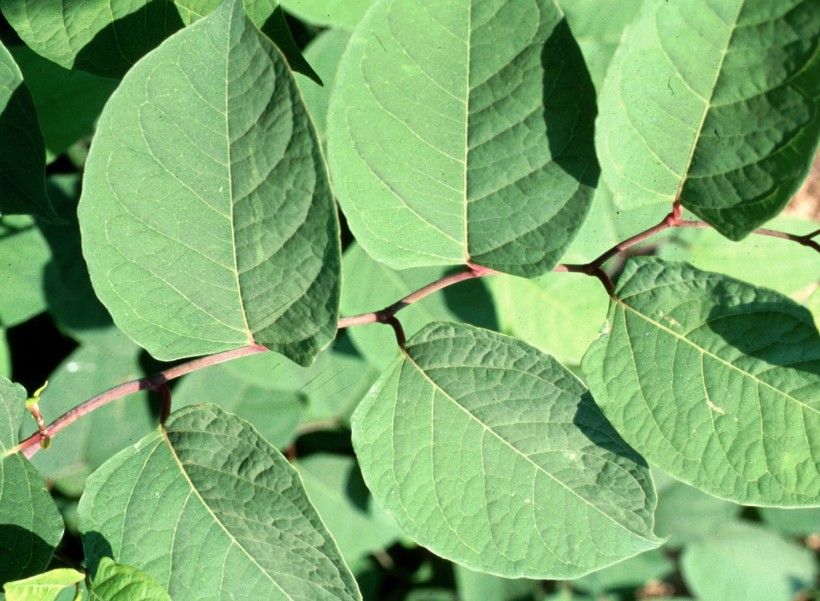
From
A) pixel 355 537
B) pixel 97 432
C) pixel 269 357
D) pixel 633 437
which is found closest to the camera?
pixel 633 437

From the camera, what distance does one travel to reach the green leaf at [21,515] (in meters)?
0.86

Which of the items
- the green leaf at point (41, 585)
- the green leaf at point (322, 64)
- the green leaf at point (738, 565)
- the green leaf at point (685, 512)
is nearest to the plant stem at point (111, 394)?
the green leaf at point (41, 585)

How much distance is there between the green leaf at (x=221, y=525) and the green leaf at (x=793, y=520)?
1485 millimetres

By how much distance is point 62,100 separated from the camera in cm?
125

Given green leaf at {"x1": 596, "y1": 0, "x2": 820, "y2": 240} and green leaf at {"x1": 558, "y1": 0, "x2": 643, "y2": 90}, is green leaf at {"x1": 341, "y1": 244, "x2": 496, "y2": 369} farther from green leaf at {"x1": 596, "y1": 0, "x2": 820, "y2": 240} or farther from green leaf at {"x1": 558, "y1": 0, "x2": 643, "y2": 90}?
green leaf at {"x1": 596, "y1": 0, "x2": 820, "y2": 240}

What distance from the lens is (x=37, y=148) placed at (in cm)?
92

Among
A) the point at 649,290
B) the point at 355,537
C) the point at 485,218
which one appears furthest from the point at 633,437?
the point at 355,537

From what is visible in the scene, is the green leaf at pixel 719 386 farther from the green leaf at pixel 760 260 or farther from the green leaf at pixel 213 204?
the green leaf at pixel 760 260

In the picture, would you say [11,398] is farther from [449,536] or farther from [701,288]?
[701,288]

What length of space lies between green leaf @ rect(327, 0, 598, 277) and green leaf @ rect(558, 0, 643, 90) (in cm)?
47

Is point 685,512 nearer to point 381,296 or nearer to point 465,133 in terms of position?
point 381,296

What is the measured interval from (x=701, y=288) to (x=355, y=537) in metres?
1.02

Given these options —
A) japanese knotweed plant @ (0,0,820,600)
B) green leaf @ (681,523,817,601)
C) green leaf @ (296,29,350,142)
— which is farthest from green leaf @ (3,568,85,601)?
green leaf @ (681,523,817,601)

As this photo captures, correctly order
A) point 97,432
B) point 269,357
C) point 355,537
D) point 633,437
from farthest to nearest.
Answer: point 355,537 < point 97,432 < point 269,357 < point 633,437
